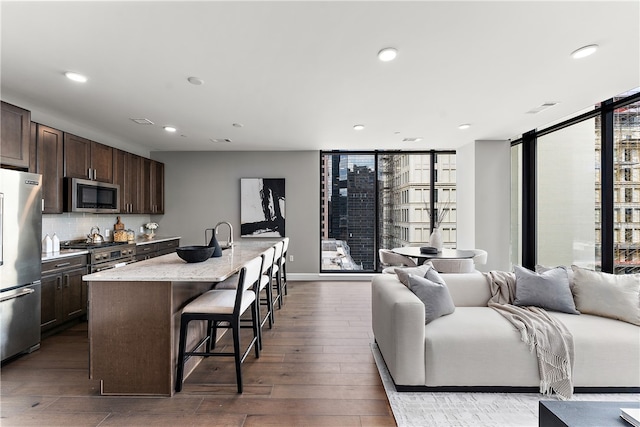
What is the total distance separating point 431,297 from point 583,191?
325cm

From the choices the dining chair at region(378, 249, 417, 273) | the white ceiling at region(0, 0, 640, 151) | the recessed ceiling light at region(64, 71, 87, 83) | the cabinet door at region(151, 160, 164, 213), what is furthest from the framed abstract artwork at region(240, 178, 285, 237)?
the recessed ceiling light at region(64, 71, 87, 83)

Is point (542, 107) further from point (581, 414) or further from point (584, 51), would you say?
point (581, 414)

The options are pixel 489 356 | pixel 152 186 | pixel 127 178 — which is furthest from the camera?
pixel 152 186

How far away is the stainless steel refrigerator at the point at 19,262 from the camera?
98.0 inches

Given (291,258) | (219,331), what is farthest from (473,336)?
(291,258)

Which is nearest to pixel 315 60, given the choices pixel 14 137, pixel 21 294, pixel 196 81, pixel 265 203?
pixel 196 81

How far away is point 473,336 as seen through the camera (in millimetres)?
2084

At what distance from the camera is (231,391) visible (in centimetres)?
216

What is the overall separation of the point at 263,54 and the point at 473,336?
261cm

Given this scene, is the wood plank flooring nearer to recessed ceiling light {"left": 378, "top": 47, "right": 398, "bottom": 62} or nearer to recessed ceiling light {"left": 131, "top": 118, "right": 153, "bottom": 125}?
recessed ceiling light {"left": 378, "top": 47, "right": 398, "bottom": 62}

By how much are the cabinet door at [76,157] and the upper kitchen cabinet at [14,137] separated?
0.77 m

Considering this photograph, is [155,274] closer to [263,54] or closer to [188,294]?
[188,294]

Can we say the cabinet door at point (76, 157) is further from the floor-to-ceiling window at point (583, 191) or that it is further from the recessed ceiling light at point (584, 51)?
the floor-to-ceiling window at point (583, 191)

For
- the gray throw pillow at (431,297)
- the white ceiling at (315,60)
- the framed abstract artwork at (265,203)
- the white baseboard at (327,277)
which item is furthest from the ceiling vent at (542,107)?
the framed abstract artwork at (265,203)
